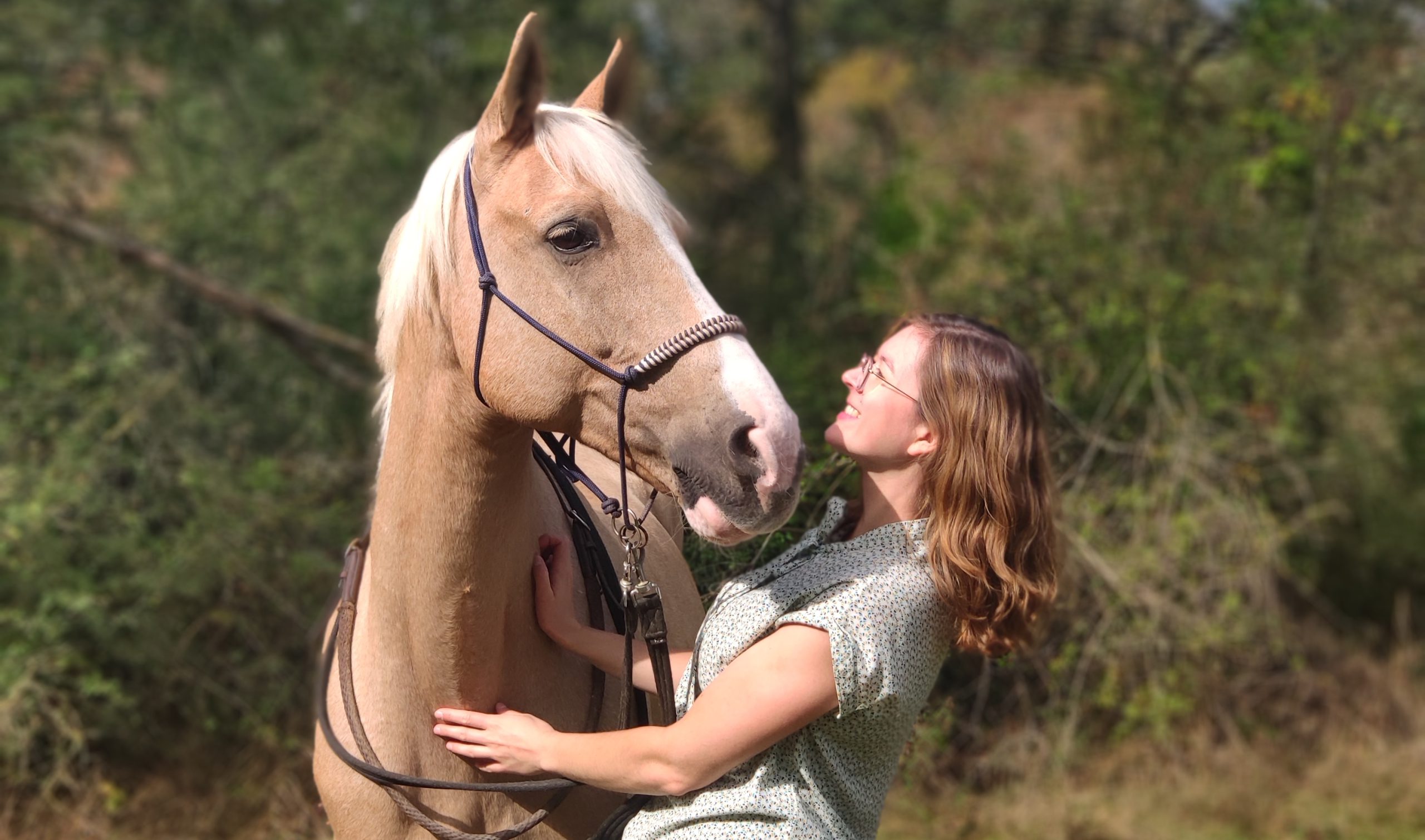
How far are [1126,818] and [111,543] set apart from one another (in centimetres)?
427

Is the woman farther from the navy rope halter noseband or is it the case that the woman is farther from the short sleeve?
the navy rope halter noseband

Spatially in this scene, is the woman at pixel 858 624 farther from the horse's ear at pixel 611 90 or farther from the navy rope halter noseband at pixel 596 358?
the horse's ear at pixel 611 90

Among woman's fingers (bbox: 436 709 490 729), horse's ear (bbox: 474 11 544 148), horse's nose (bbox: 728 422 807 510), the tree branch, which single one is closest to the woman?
woman's fingers (bbox: 436 709 490 729)

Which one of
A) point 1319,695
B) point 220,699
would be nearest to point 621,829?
point 220,699

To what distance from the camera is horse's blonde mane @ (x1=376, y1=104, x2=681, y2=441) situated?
173 centimetres

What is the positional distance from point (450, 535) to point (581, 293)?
45 cm

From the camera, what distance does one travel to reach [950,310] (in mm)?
5578

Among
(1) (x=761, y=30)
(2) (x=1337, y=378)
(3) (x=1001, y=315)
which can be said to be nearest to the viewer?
(3) (x=1001, y=315)

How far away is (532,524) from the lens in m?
1.99

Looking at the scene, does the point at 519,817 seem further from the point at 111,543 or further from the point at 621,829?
the point at 111,543

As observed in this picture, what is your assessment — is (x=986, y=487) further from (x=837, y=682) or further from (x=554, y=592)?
(x=554, y=592)

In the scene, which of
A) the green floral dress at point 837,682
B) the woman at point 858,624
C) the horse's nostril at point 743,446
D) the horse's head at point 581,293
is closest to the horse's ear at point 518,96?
the horse's head at point 581,293

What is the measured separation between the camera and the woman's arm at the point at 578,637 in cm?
199

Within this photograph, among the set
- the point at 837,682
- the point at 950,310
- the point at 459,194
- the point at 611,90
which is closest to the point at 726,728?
the point at 837,682
